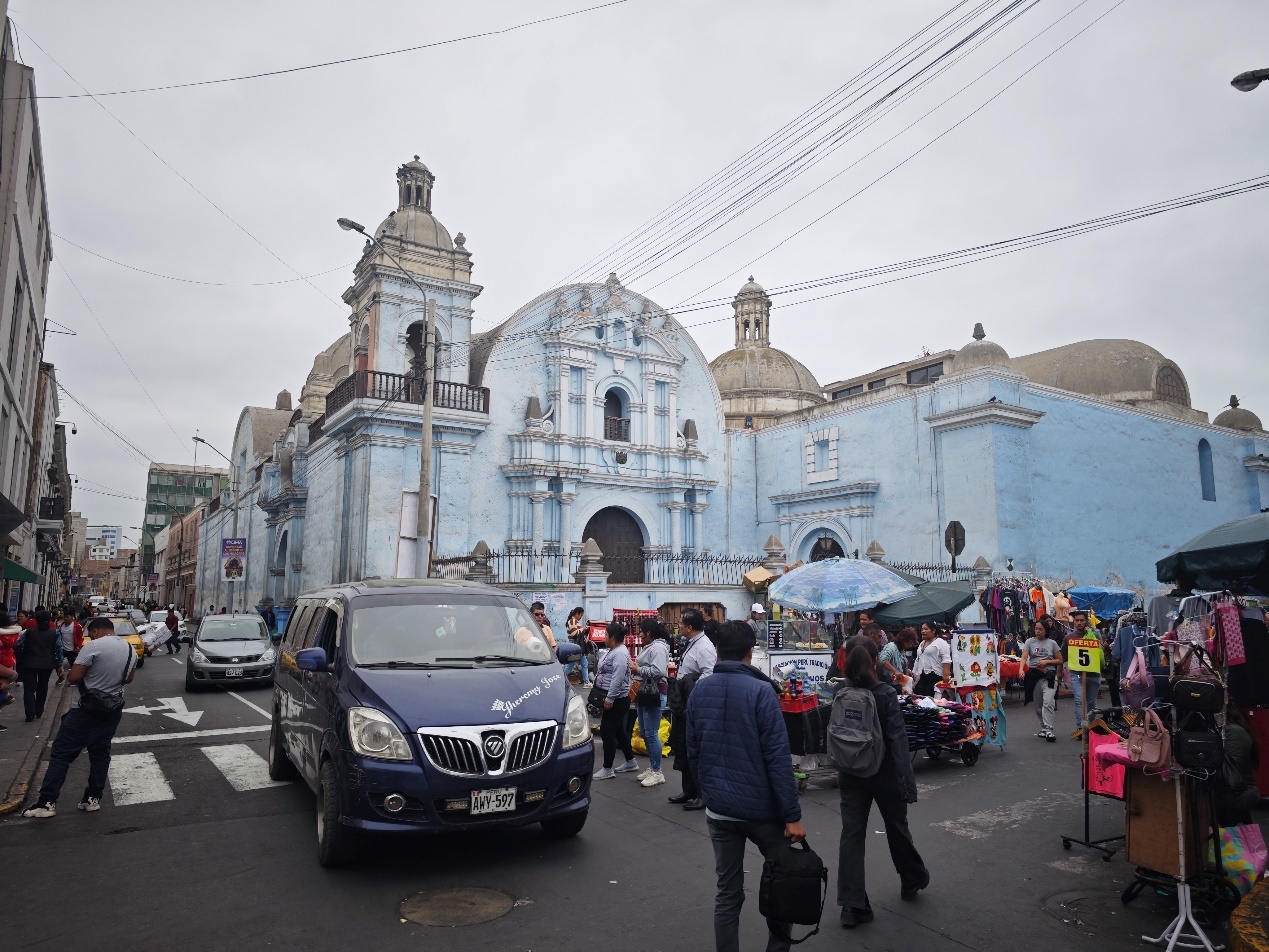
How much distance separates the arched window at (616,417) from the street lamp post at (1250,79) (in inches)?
784

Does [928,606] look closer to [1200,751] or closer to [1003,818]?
[1003,818]

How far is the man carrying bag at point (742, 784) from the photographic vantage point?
3996mm

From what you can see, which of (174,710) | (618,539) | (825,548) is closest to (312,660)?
(174,710)

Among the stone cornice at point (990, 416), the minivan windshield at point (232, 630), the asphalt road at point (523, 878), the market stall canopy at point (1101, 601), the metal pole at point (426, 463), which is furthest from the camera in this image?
the stone cornice at point (990, 416)

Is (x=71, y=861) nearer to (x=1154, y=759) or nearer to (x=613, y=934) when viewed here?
(x=613, y=934)

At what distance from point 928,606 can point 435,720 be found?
1064 cm

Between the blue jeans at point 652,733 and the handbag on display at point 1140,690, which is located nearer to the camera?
the handbag on display at point 1140,690

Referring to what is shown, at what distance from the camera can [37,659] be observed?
1223 centimetres

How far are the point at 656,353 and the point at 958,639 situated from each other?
18265 millimetres

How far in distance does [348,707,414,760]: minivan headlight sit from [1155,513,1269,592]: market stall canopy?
7284mm

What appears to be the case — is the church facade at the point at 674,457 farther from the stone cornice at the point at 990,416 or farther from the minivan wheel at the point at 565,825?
the minivan wheel at the point at 565,825

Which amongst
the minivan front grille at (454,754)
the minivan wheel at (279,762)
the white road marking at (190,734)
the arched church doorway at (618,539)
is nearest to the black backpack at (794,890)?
→ the minivan front grille at (454,754)

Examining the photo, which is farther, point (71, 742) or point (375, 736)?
point (71, 742)

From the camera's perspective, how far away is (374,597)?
7.04 meters
